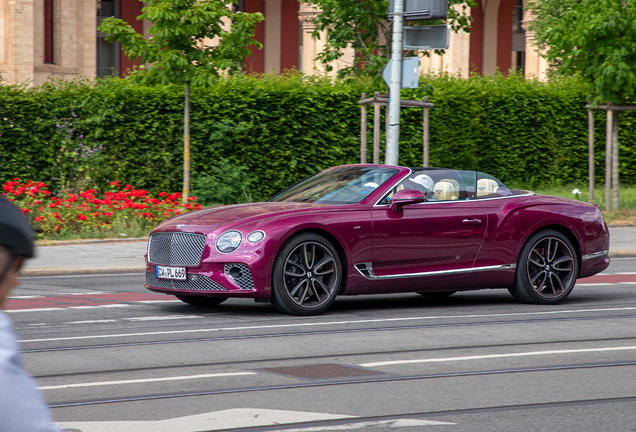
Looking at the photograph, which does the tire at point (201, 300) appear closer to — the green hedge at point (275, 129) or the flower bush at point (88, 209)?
the flower bush at point (88, 209)

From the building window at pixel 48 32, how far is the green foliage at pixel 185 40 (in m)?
16.7

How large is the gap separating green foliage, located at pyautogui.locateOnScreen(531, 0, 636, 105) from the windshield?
10.5m

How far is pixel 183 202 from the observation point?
18.3m

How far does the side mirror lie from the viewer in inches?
356

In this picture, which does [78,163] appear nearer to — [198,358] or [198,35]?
[198,35]

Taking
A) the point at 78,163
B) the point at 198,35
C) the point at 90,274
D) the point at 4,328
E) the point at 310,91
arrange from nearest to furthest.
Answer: the point at 4,328 < the point at 90,274 < the point at 198,35 < the point at 78,163 < the point at 310,91

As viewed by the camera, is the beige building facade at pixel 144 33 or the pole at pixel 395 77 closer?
the pole at pixel 395 77

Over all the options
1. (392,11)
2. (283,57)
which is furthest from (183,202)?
(283,57)

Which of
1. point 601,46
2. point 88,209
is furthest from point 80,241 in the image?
point 601,46

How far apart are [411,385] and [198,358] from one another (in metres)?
1.63

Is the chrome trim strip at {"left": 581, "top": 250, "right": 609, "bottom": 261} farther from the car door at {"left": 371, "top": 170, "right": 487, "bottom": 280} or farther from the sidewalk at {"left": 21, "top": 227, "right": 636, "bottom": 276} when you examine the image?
the sidewalk at {"left": 21, "top": 227, "right": 636, "bottom": 276}

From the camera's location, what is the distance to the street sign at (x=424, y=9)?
14516 millimetres

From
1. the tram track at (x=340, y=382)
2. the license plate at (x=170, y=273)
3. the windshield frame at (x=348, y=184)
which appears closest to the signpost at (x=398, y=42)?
the windshield frame at (x=348, y=184)

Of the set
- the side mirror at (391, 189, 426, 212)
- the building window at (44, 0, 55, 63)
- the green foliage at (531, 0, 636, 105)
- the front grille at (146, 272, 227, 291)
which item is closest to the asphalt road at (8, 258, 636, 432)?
the front grille at (146, 272, 227, 291)
